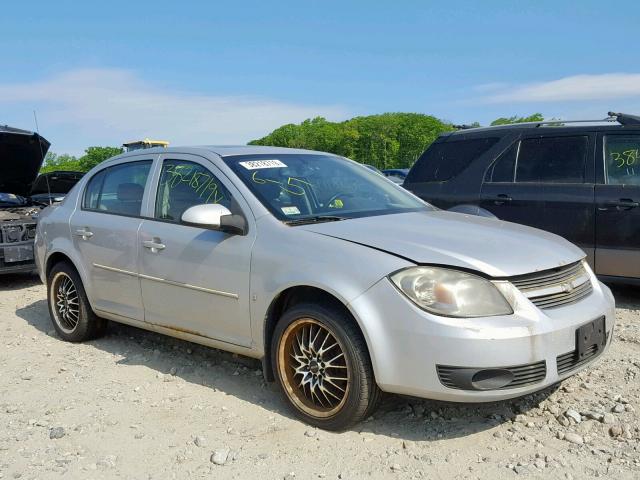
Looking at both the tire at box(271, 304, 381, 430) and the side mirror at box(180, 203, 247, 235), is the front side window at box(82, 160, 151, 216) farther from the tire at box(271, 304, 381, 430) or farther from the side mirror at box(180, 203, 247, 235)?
the tire at box(271, 304, 381, 430)

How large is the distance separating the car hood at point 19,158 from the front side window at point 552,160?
5961mm

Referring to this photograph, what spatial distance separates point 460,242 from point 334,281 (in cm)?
71

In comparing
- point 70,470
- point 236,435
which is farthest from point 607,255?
point 70,470

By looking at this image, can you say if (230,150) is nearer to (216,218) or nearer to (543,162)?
(216,218)

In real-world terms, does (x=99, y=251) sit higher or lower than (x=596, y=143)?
lower

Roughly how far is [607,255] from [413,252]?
3295 mm

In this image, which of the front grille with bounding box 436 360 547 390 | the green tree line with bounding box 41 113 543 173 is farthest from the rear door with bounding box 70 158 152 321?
the green tree line with bounding box 41 113 543 173

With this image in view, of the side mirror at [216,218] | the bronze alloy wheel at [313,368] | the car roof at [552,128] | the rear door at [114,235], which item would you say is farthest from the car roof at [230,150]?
the car roof at [552,128]

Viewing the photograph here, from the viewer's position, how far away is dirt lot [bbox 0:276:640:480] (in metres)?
3.08

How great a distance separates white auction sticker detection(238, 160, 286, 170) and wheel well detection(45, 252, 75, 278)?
2.08m

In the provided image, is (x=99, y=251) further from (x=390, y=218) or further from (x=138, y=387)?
(x=390, y=218)

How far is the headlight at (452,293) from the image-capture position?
3.06 meters

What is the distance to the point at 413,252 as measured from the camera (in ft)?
10.6

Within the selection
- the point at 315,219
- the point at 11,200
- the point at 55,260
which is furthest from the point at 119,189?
the point at 11,200
